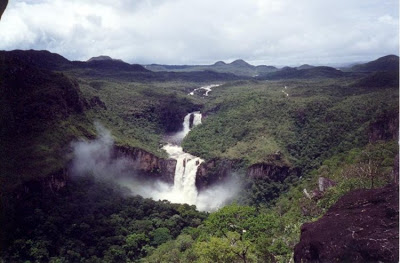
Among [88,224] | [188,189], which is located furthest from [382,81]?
[88,224]

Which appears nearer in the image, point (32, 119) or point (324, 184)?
point (324, 184)

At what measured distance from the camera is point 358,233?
14812 mm

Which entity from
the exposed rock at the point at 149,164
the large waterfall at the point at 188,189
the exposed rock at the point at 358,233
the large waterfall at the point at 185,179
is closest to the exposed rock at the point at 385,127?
the large waterfall at the point at 188,189

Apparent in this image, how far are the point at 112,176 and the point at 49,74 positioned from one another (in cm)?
2682

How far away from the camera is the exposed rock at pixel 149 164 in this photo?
82.0 m

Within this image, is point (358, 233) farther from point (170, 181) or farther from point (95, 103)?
point (95, 103)

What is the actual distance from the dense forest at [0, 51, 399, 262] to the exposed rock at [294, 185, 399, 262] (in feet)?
31.5

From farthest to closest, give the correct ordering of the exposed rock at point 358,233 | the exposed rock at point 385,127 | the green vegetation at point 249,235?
1. the exposed rock at point 385,127
2. the green vegetation at point 249,235
3. the exposed rock at point 358,233

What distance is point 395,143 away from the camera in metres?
60.7

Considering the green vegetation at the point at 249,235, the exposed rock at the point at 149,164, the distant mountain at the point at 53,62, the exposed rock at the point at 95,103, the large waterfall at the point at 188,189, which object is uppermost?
the distant mountain at the point at 53,62

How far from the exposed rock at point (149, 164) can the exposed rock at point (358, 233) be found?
67.5m

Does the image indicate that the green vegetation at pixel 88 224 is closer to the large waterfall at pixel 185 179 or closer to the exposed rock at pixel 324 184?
the large waterfall at pixel 185 179

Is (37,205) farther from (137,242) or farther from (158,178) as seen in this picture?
(158,178)

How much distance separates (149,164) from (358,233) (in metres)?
73.1
